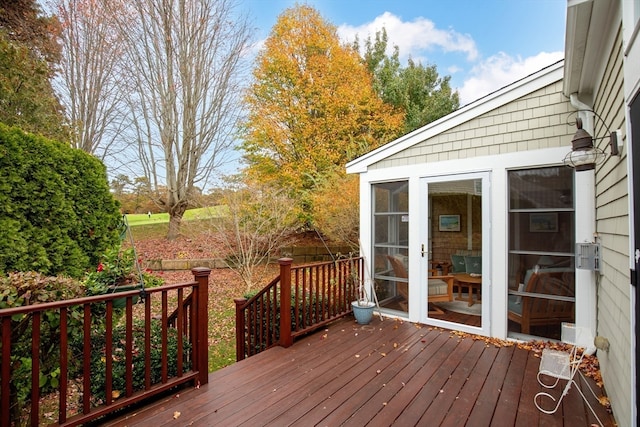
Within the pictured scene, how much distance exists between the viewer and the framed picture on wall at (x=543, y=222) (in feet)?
11.4

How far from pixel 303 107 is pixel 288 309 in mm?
8036

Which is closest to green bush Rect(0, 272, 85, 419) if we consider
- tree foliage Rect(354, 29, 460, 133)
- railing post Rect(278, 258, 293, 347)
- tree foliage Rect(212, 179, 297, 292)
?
railing post Rect(278, 258, 293, 347)

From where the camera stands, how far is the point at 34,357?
1.80 m

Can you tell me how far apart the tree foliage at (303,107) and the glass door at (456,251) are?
15.4 feet

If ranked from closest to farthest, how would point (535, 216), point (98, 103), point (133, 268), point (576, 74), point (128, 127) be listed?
point (133, 268) < point (576, 74) < point (535, 216) < point (98, 103) < point (128, 127)

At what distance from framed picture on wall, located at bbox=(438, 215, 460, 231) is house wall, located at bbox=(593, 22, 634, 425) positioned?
117 inches

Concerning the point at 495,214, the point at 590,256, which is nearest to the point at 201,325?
the point at 495,214

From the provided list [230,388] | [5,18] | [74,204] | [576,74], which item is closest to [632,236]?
[576,74]

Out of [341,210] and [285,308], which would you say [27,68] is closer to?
[285,308]

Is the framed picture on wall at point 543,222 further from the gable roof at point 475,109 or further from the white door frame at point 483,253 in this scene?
the gable roof at point 475,109

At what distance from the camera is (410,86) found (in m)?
12.3

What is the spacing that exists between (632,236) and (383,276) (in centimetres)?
330

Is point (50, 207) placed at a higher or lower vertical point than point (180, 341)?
higher

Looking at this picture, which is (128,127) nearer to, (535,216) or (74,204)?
(74,204)
